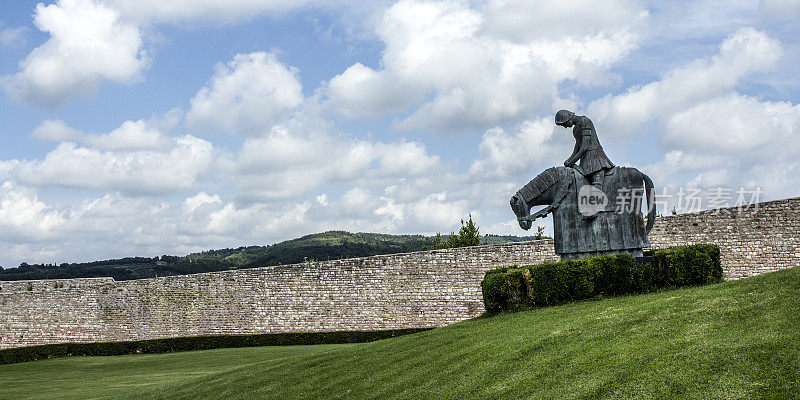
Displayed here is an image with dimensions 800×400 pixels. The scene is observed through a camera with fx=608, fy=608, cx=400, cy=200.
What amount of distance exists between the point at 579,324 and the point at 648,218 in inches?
232

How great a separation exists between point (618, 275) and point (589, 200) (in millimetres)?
1770

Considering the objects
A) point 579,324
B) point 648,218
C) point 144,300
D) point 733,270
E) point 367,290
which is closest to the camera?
point 579,324

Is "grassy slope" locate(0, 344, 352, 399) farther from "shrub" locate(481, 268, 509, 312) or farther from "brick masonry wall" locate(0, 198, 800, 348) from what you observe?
"shrub" locate(481, 268, 509, 312)

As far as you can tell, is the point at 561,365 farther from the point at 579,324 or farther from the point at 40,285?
the point at 40,285

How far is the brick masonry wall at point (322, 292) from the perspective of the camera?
67.6 feet

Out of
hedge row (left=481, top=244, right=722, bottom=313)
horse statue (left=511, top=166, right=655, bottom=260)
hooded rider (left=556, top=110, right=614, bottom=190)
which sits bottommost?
hedge row (left=481, top=244, right=722, bottom=313)

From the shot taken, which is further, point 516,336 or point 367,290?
point 367,290

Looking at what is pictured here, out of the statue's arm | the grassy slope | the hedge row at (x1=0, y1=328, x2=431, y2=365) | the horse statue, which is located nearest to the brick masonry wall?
the hedge row at (x1=0, y1=328, x2=431, y2=365)

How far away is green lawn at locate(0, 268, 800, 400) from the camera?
5.36m

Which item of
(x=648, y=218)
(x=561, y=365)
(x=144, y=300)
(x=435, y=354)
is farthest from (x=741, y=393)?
(x=144, y=300)

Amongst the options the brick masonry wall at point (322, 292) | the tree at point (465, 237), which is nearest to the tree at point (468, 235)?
the tree at point (465, 237)

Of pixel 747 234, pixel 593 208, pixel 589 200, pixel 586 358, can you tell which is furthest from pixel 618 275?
pixel 747 234

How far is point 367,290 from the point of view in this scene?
2334 centimetres

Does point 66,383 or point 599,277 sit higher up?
point 599,277
